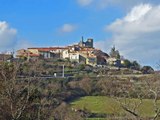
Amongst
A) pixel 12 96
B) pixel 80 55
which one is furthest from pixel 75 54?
pixel 12 96

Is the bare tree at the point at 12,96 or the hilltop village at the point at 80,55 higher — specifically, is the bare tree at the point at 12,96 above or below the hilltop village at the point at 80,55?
below

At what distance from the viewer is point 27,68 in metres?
23.3

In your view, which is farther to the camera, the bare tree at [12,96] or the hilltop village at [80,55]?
the hilltop village at [80,55]

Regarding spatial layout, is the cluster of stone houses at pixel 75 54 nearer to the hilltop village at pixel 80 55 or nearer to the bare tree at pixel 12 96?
the hilltop village at pixel 80 55

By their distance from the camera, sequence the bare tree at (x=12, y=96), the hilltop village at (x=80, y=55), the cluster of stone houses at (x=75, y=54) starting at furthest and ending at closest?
the cluster of stone houses at (x=75, y=54) → the hilltop village at (x=80, y=55) → the bare tree at (x=12, y=96)

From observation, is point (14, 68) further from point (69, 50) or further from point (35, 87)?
point (69, 50)

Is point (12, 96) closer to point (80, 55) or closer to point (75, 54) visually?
point (80, 55)

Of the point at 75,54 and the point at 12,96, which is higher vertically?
the point at 75,54

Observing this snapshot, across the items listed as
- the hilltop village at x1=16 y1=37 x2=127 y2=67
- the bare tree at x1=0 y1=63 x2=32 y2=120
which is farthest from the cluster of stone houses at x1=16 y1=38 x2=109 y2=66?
the bare tree at x1=0 y1=63 x2=32 y2=120

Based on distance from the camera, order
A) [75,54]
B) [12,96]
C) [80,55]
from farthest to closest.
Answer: [75,54] → [80,55] → [12,96]

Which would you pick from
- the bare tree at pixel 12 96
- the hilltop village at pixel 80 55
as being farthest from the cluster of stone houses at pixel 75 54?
the bare tree at pixel 12 96

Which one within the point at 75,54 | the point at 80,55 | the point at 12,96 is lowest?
the point at 12,96

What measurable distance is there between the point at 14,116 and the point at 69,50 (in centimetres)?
11368

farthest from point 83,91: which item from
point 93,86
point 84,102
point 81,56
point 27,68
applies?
point 81,56
